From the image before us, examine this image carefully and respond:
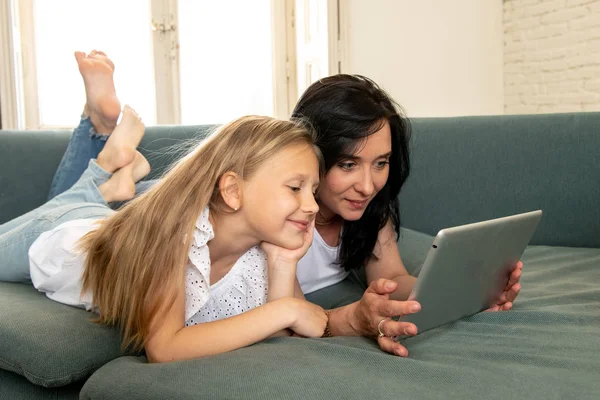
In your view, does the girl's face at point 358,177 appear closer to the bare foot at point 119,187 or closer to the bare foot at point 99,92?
the bare foot at point 119,187

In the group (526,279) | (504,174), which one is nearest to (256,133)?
(526,279)

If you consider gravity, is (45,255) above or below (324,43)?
below

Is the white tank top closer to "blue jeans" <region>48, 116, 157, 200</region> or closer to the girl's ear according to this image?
the girl's ear

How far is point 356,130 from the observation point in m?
1.63

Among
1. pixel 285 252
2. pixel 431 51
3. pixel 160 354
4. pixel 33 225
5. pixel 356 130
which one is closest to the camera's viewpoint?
pixel 160 354

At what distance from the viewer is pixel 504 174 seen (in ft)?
7.77

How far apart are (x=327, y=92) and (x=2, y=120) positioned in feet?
9.75

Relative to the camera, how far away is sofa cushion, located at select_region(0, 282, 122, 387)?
128 cm

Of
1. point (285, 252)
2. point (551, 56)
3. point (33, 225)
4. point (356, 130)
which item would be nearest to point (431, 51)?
point (551, 56)

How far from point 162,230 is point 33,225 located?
716 millimetres

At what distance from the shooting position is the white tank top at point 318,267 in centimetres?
188

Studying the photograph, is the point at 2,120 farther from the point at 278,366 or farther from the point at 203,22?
the point at 278,366

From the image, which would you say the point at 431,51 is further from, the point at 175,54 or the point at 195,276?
the point at 195,276

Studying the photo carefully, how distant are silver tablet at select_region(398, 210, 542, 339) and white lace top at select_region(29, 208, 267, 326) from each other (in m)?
0.41
